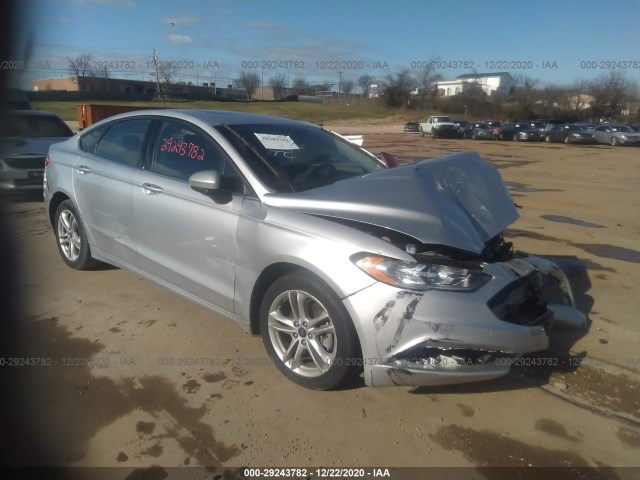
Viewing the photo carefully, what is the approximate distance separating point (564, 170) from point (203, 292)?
628 inches

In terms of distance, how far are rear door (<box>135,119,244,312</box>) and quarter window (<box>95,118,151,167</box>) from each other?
0.24 m

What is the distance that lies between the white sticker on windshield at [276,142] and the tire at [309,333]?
1.08 meters

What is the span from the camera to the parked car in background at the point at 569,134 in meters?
32.8

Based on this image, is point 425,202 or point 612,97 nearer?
point 425,202

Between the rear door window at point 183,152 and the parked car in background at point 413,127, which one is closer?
the rear door window at point 183,152

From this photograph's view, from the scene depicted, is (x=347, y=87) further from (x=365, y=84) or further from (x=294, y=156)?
(x=294, y=156)

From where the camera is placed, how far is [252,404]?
2.74m

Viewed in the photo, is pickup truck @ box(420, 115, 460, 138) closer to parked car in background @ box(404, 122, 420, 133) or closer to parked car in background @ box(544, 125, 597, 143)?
parked car in background @ box(404, 122, 420, 133)

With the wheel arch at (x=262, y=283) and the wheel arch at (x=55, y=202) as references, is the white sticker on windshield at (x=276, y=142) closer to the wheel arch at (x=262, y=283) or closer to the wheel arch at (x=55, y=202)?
the wheel arch at (x=262, y=283)

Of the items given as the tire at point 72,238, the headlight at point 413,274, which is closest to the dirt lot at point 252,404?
the tire at point 72,238

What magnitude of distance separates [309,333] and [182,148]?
1.75 m

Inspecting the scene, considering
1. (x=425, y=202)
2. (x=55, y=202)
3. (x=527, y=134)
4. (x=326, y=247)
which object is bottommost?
(x=55, y=202)

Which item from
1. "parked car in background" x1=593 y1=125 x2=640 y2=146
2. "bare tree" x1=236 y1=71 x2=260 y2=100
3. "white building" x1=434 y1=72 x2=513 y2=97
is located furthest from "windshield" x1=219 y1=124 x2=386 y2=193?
"white building" x1=434 y1=72 x2=513 y2=97

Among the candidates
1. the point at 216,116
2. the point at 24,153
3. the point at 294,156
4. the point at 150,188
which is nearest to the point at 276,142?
the point at 294,156
